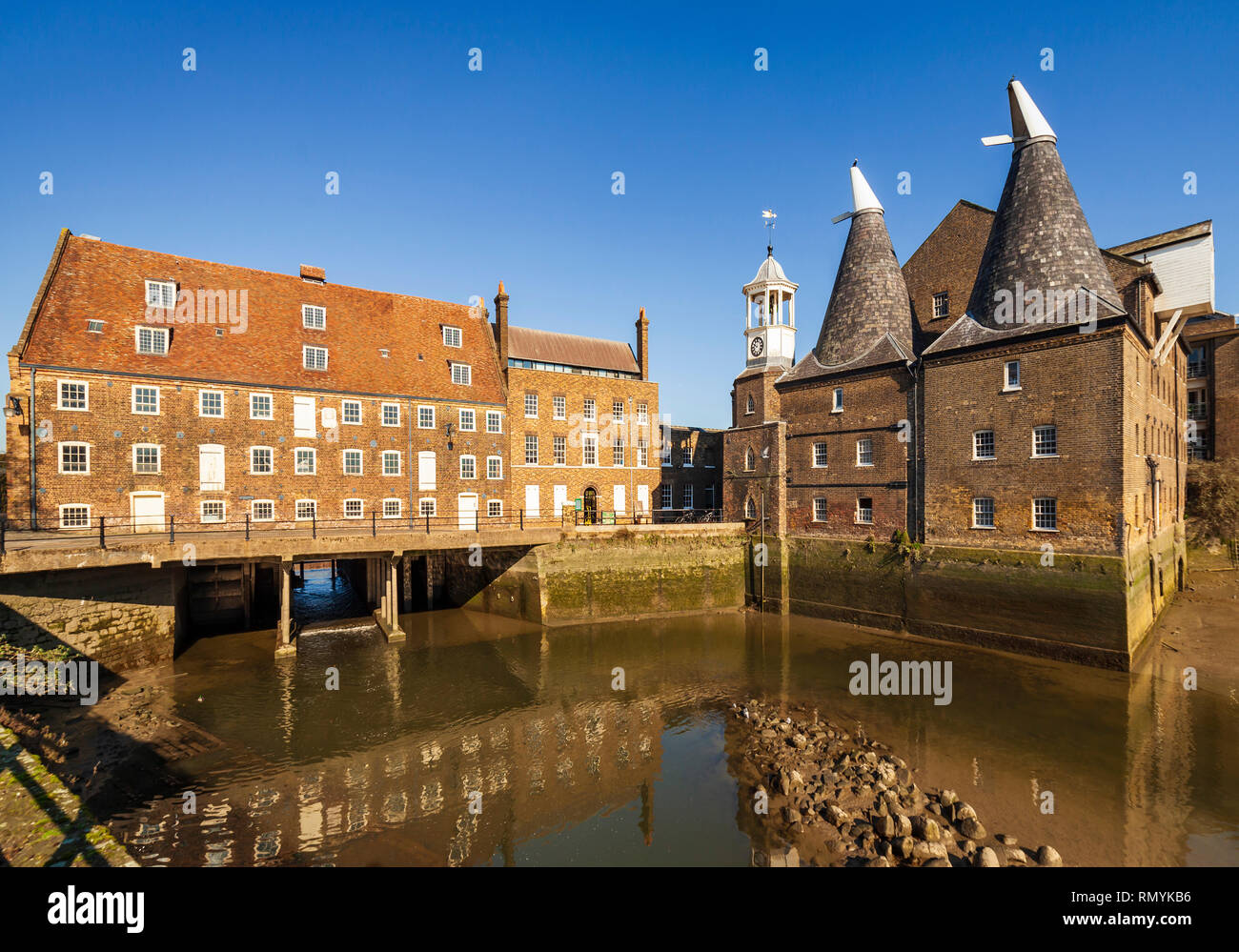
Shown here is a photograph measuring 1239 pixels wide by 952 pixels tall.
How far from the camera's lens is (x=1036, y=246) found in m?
22.1

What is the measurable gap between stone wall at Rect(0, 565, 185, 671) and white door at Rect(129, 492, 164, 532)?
5234mm

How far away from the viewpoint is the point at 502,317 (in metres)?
31.6

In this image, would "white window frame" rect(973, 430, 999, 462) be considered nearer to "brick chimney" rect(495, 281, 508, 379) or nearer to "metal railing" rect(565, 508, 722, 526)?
"metal railing" rect(565, 508, 722, 526)

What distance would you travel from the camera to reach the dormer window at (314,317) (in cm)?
2816

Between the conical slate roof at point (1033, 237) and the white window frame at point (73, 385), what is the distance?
117 ft

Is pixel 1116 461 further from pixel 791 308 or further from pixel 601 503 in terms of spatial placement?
pixel 601 503

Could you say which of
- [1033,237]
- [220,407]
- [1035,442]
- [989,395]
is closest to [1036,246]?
[1033,237]

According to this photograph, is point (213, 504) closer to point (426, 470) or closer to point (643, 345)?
point (426, 470)

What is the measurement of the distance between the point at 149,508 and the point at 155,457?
81.6 inches

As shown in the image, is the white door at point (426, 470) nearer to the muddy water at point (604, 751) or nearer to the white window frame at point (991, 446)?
the muddy water at point (604, 751)

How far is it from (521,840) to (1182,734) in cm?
1635

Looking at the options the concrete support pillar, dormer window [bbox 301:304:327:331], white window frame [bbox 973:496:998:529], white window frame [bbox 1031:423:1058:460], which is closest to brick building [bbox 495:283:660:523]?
dormer window [bbox 301:304:327:331]

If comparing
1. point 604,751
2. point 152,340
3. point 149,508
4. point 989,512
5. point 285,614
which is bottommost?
point 604,751

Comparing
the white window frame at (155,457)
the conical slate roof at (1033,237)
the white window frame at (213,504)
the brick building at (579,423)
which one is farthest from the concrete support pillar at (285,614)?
the conical slate roof at (1033,237)
